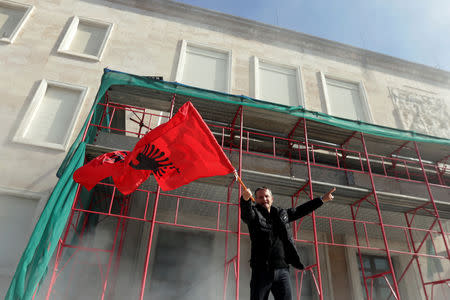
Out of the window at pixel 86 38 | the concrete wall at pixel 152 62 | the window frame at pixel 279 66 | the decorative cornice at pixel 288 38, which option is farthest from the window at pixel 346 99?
the window at pixel 86 38

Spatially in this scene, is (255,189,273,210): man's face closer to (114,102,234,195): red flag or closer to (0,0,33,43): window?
(114,102,234,195): red flag

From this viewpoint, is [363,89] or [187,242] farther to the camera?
[363,89]

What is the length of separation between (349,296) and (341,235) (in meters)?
1.92

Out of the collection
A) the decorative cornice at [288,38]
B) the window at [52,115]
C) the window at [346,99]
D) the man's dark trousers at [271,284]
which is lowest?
the man's dark trousers at [271,284]

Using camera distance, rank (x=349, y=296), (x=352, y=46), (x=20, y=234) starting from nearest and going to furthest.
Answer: (x=20, y=234), (x=349, y=296), (x=352, y=46)

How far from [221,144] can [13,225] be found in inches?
235

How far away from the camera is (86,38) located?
11969 mm

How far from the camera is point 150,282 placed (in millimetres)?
8523

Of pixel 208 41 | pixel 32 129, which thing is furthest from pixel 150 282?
pixel 208 41

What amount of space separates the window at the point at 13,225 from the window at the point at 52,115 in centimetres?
168

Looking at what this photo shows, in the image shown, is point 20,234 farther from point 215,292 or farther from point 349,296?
point 349,296

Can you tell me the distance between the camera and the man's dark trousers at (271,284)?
10.6 feet

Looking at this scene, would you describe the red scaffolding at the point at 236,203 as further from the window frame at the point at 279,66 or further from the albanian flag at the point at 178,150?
the window frame at the point at 279,66

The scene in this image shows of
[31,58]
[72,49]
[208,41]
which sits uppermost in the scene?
[208,41]
